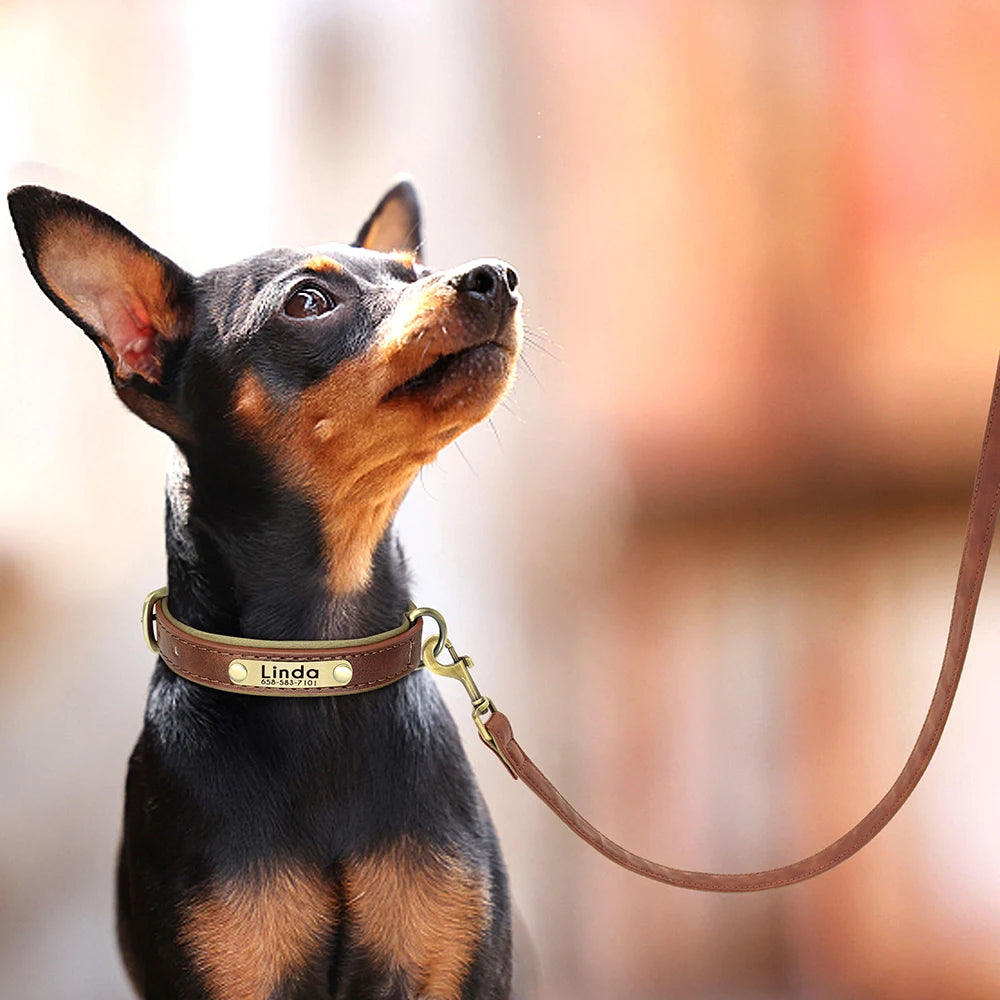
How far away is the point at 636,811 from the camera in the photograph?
2.21m

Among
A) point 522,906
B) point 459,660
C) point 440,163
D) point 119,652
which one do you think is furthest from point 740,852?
point 440,163

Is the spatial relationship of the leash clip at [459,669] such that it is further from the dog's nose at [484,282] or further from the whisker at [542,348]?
the whisker at [542,348]

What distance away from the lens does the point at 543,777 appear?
1.55 metres

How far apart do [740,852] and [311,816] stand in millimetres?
997

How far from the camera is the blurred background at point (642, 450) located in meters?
2.12

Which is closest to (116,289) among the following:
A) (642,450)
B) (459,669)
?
(459,669)

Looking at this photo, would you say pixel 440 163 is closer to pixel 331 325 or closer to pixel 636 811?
pixel 331 325

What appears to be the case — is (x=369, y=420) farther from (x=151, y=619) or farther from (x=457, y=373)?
(x=151, y=619)

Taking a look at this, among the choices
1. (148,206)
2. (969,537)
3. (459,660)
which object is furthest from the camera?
(148,206)

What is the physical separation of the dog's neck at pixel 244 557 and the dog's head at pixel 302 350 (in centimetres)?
2

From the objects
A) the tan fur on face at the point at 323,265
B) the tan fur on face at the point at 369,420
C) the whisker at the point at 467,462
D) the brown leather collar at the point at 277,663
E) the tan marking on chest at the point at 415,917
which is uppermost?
the tan fur on face at the point at 323,265

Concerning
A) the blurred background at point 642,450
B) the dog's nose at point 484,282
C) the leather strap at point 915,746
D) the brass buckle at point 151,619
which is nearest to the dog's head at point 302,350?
the dog's nose at point 484,282

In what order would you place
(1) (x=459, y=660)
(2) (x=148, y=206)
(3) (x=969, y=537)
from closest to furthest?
(3) (x=969, y=537)
(1) (x=459, y=660)
(2) (x=148, y=206)

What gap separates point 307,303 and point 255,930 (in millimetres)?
738
